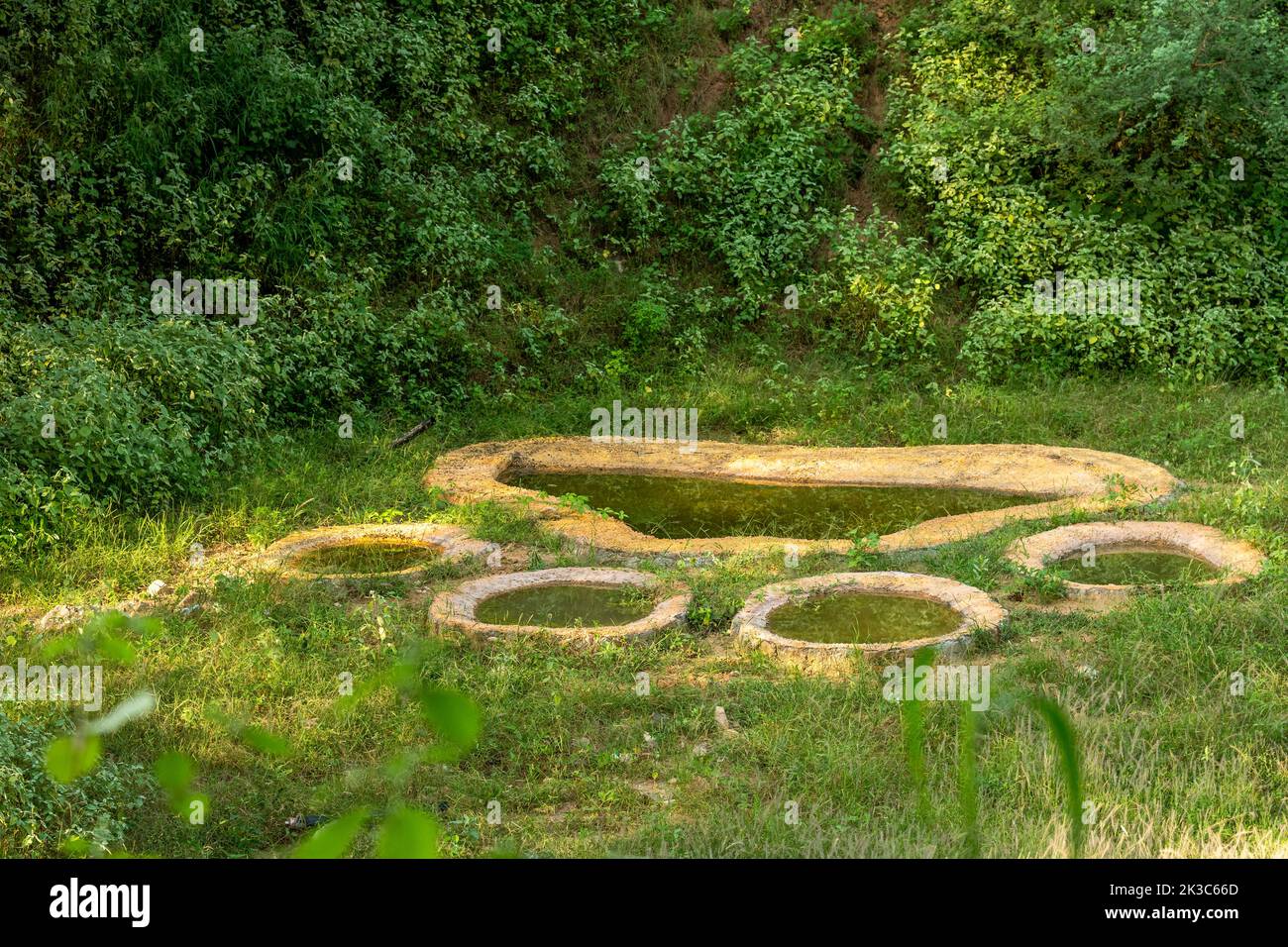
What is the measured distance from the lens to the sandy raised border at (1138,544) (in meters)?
6.66

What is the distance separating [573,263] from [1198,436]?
6.12m

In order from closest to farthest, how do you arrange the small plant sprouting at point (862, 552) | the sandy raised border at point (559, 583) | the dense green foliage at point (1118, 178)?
the sandy raised border at point (559, 583)
the small plant sprouting at point (862, 552)
the dense green foliage at point (1118, 178)

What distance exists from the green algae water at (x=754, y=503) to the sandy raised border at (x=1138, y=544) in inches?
44.7

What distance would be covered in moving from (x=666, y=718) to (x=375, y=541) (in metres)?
2.95

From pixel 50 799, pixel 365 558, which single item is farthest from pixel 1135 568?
pixel 50 799

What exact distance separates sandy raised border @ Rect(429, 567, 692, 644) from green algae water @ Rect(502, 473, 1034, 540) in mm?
1468

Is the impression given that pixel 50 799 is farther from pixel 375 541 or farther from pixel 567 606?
pixel 375 541

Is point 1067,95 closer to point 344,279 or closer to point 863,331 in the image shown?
point 863,331

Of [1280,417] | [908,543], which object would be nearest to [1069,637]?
[908,543]

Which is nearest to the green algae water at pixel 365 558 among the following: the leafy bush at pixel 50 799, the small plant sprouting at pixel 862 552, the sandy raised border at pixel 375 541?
the sandy raised border at pixel 375 541

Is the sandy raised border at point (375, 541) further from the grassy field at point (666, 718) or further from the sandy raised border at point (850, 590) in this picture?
the sandy raised border at point (850, 590)

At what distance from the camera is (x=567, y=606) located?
21.8ft

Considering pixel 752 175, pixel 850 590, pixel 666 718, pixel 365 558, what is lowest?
pixel 666 718

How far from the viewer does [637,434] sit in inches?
419
